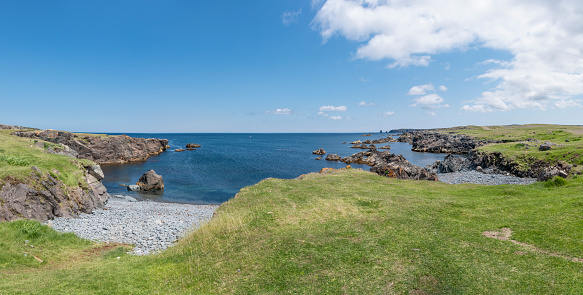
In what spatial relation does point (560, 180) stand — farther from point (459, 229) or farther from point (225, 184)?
point (225, 184)

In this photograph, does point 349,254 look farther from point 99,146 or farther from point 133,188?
point 99,146

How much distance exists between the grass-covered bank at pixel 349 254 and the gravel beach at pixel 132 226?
3.56m

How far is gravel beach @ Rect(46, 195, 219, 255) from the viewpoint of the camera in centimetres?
2148

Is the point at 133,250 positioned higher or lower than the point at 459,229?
lower

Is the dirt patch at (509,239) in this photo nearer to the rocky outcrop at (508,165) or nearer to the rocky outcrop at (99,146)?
the rocky outcrop at (508,165)

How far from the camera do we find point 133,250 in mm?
18641

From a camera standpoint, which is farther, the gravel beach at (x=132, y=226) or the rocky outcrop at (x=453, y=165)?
the rocky outcrop at (x=453, y=165)

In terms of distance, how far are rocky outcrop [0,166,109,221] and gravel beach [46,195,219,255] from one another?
1.15 m

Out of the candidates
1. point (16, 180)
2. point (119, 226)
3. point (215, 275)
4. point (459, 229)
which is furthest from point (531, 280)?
point (16, 180)

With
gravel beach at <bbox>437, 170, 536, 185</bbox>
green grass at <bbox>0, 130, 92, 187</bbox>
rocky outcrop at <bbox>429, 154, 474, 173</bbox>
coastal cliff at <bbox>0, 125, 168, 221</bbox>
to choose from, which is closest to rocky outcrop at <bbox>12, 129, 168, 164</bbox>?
coastal cliff at <bbox>0, 125, 168, 221</bbox>

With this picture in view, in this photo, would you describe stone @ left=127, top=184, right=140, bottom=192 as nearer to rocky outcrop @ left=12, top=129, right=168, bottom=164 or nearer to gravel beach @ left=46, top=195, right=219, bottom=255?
gravel beach @ left=46, top=195, right=219, bottom=255

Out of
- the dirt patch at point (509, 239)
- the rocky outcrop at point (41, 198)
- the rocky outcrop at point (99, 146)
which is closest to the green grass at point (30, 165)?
the rocky outcrop at point (41, 198)

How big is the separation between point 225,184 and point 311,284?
50639mm

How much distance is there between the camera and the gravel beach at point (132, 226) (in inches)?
846
